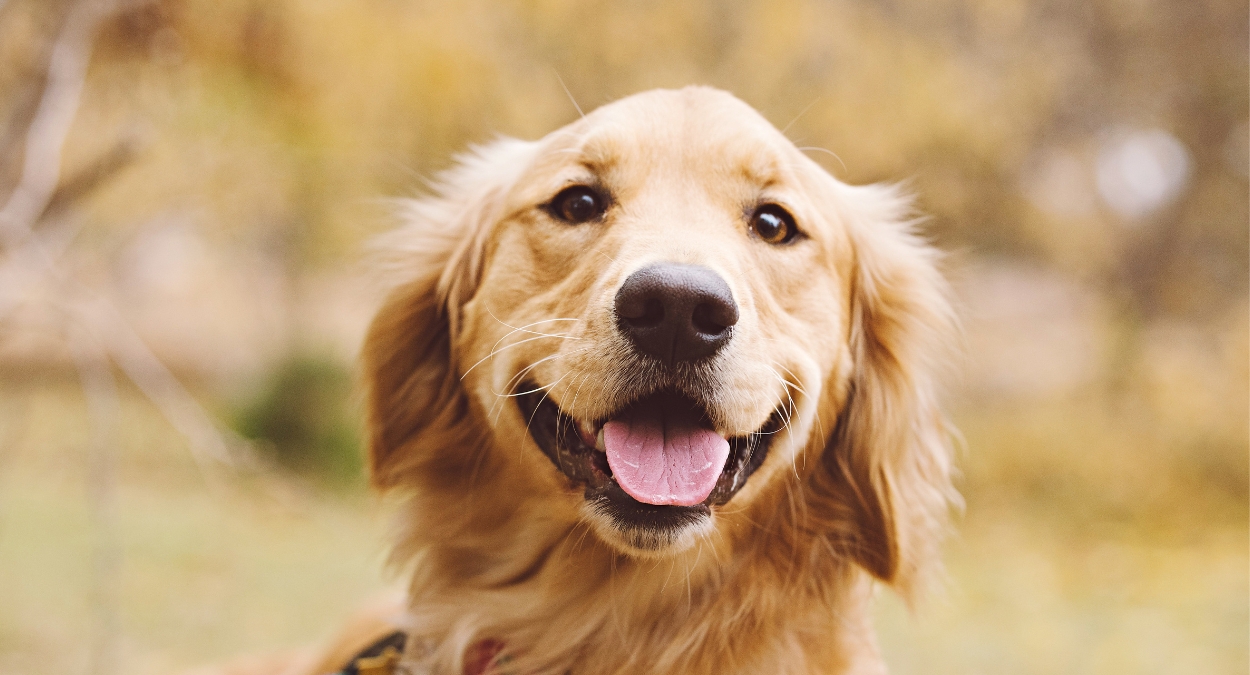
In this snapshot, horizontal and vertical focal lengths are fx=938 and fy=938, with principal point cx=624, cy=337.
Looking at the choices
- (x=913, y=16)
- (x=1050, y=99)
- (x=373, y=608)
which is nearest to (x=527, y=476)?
(x=373, y=608)

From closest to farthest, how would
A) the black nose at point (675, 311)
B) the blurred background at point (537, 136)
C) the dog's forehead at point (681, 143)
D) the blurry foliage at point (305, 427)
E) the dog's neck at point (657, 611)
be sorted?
the black nose at point (675, 311), the dog's neck at point (657, 611), the dog's forehead at point (681, 143), the blurred background at point (537, 136), the blurry foliage at point (305, 427)

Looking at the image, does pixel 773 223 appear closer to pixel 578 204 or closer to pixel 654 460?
pixel 578 204

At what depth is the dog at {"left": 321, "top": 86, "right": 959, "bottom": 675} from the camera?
2094 mm

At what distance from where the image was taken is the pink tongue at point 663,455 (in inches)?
80.6

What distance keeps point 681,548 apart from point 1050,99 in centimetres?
929

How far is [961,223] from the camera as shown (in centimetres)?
985

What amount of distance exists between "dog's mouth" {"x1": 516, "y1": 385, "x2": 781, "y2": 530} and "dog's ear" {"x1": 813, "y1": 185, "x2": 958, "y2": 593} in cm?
46

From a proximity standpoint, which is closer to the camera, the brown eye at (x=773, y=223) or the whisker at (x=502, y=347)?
the whisker at (x=502, y=347)

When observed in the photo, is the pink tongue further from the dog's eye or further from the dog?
the dog's eye

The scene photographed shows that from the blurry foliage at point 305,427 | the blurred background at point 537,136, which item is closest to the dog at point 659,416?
the blurred background at point 537,136

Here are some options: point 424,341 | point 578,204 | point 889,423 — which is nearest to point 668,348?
point 578,204

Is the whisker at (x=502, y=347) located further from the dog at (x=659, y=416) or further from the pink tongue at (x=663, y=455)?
the pink tongue at (x=663, y=455)

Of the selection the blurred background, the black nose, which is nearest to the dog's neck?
the blurred background

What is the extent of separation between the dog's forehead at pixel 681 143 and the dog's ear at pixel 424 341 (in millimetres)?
360
